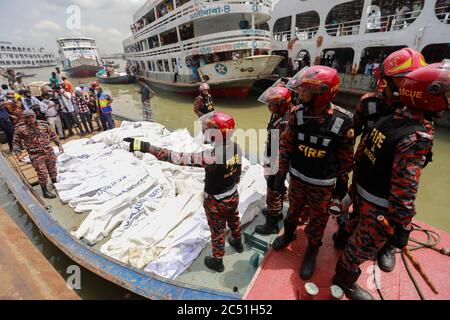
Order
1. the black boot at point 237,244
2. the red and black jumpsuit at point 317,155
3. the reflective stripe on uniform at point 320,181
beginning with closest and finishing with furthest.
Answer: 1. the red and black jumpsuit at point 317,155
2. the reflective stripe on uniform at point 320,181
3. the black boot at point 237,244

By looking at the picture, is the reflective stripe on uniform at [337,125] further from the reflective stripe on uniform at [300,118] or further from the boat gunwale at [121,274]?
the boat gunwale at [121,274]

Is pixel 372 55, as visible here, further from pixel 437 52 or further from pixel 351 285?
pixel 351 285

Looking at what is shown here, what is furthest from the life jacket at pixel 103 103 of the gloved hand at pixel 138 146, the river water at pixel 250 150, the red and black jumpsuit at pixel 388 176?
the red and black jumpsuit at pixel 388 176

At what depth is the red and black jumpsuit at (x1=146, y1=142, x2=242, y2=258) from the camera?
1917 mm

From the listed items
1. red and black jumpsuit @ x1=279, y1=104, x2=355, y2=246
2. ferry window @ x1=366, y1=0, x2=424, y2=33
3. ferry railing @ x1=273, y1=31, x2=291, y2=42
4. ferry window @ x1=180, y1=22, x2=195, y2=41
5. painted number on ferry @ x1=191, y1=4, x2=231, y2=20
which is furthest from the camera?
ferry railing @ x1=273, y1=31, x2=291, y2=42

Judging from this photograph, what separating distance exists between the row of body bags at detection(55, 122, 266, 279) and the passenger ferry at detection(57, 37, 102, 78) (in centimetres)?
3440

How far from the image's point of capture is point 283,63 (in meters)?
15.6

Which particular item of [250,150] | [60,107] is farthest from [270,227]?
[60,107]

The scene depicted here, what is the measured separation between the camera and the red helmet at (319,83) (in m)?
1.53

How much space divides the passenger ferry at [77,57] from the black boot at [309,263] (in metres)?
38.6

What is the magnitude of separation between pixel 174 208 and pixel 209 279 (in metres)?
1.07

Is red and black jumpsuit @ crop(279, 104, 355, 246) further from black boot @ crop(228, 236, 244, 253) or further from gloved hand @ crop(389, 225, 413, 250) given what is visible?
black boot @ crop(228, 236, 244, 253)

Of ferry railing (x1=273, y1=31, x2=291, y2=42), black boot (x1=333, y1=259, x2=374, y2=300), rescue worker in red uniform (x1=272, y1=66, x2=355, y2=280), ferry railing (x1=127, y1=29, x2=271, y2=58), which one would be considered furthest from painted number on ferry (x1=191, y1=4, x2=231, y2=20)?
black boot (x1=333, y1=259, x2=374, y2=300)

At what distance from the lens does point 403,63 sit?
1.70 m
